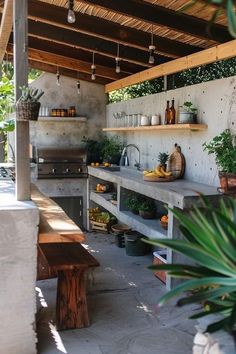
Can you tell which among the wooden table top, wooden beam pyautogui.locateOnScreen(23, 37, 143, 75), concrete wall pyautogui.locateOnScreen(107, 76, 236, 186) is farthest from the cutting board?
wooden beam pyautogui.locateOnScreen(23, 37, 143, 75)

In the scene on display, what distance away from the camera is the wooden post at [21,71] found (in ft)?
10.2

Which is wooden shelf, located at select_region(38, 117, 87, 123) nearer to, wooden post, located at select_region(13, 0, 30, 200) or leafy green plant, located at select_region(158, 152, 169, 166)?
leafy green plant, located at select_region(158, 152, 169, 166)

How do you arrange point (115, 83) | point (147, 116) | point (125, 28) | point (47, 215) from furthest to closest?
point (115, 83) < point (147, 116) < point (125, 28) < point (47, 215)

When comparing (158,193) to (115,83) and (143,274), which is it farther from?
(115,83)

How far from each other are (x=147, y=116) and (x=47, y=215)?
297 cm

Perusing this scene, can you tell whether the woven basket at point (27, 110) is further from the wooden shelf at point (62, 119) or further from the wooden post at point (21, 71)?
the wooden shelf at point (62, 119)

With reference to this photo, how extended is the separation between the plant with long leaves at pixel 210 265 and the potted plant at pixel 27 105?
1868 millimetres

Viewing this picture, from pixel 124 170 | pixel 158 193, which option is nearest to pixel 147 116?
pixel 124 170

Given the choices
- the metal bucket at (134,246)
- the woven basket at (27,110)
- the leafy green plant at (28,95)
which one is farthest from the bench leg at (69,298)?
the metal bucket at (134,246)

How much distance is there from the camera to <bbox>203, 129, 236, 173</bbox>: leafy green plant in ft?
12.3

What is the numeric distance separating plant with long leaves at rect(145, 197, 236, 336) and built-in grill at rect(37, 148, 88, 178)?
6.13 meters

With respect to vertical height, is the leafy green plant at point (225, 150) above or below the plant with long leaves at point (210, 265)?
above

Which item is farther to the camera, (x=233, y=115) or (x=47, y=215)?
(x=233, y=115)

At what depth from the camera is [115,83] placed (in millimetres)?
7461
